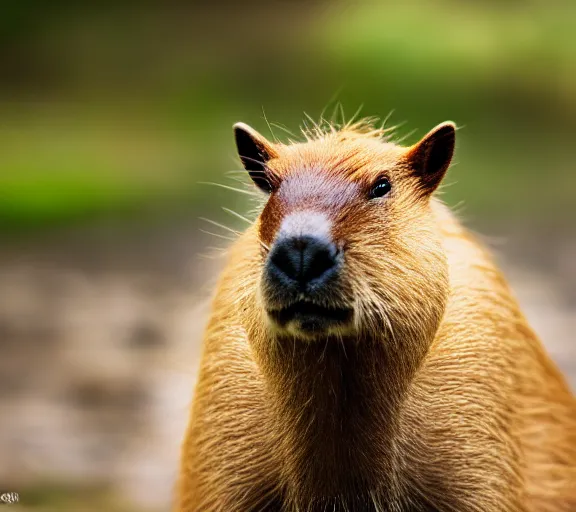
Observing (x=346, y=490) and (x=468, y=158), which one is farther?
(x=468, y=158)

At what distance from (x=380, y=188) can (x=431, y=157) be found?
399 mm

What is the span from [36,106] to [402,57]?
6746 mm

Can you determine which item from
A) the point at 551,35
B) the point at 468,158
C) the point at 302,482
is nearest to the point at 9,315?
the point at 302,482

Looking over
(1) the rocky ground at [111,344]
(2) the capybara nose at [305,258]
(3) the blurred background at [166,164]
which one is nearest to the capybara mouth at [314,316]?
(2) the capybara nose at [305,258]

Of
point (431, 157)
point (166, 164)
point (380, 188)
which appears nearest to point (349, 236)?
point (380, 188)

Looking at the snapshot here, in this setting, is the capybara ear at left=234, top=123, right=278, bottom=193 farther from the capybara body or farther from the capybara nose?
the capybara nose

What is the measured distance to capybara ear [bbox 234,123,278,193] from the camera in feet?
18.7

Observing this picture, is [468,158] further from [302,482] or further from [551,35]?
[302,482]

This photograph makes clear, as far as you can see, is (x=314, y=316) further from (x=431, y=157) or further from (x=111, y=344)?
(x=111, y=344)

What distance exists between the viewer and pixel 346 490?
561 cm

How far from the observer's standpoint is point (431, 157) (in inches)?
223

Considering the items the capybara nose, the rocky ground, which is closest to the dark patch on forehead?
the capybara nose

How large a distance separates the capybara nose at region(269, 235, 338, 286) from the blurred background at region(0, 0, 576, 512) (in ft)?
14.6

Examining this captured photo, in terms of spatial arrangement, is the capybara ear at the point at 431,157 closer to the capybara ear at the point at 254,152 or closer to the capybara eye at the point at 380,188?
the capybara eye at the point at 380,188
